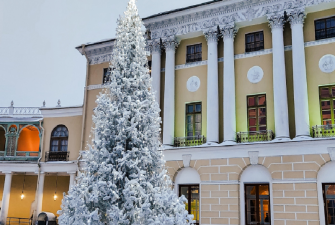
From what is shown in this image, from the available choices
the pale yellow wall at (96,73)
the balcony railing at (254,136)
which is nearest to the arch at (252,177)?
the balcony railing at (254,136)

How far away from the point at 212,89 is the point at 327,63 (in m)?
5.60

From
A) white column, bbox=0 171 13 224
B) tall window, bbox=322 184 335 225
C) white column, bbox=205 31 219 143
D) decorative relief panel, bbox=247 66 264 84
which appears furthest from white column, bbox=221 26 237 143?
white column, bbox=0 171 13 224

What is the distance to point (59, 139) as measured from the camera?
25219 millimetres

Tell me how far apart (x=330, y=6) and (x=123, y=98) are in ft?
41.0

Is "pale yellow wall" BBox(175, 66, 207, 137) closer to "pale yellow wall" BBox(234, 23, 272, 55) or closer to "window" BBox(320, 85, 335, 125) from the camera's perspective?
"pale yellow wall" BBox(234, 23, 272, 55)

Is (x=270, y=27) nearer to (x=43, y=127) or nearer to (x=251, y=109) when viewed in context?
(x=251, y=109)

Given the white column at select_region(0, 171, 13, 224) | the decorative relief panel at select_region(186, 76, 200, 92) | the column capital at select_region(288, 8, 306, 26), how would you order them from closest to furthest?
the column capital at select_region(288, 8, 306, 26) → the decorative relief panel at select_region(186, 76, 200, 92) → the white column at select_region(0, 171, 13, 224)

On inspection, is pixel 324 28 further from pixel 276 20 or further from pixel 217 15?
pixel 217 15

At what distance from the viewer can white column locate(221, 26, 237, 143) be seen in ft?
60.8

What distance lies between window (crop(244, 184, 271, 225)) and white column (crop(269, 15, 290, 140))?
254 cm

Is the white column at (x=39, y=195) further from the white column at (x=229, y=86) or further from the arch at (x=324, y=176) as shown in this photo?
the arch at (x=324, y=176)

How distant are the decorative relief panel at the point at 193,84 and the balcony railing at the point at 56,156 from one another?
9.46m

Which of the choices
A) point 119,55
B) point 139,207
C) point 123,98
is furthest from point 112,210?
point 119,55

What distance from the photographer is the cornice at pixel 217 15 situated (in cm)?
1862
